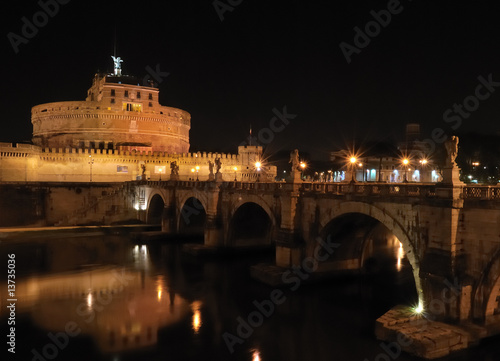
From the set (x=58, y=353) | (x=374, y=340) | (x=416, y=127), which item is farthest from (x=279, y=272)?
(x=416, y=127)

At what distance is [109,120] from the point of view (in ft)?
212

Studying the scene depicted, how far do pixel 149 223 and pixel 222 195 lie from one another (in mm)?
17406

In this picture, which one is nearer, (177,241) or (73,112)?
(177,241)

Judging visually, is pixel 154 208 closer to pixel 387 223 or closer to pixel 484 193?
pixel 387 223

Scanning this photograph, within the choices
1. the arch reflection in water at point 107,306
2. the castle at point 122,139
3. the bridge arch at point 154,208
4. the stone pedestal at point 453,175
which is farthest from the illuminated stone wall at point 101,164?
the stone pedestal at point 453,175

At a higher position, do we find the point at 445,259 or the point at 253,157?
the point at 253,157

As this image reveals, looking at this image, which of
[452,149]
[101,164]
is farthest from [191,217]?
[452,149]

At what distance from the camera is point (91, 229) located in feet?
133

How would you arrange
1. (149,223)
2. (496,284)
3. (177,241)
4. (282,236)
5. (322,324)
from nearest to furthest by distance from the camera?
(496,284)
(322,324)
(282,236)
(177,241)
(149,223)

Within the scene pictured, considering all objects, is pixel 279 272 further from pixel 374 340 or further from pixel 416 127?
pixel 416 127

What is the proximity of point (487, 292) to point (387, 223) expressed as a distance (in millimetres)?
4561

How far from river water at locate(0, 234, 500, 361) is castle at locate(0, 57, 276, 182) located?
28067 mm

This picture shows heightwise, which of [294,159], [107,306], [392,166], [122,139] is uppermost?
[122,139]

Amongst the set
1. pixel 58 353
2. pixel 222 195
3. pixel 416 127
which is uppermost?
pixel 416 127
